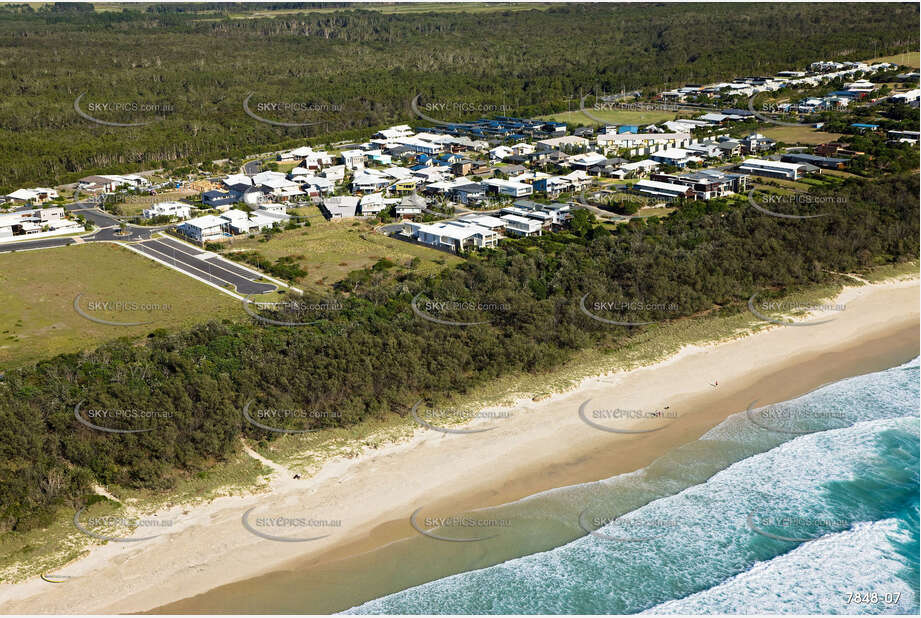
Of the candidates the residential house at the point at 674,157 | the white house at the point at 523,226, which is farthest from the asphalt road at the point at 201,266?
the residential house at the point at 674,157

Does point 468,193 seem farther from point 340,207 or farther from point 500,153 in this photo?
point 500,153

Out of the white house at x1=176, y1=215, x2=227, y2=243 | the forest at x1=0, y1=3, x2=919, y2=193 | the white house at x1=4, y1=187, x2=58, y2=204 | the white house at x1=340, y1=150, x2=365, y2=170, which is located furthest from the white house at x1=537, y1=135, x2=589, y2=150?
the white house at x1=4, y1=187, x2=58, y2=204

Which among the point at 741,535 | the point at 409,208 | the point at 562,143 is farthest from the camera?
the point at 562,143

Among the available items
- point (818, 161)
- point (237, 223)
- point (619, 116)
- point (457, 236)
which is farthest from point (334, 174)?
point (818, 161)

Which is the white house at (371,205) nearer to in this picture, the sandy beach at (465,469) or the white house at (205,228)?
the white house at (205,228)

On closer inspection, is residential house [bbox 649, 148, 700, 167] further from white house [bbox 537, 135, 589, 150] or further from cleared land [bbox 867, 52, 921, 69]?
cleared land [bbox 867, 52, 921, 69]

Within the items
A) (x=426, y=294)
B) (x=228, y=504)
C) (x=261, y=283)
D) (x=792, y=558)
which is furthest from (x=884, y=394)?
(x=261, y=283)
